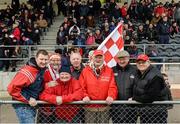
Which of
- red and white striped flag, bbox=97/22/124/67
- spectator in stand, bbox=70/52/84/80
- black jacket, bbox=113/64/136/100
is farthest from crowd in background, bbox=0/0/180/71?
black jacket, bbox=113/64/136/100

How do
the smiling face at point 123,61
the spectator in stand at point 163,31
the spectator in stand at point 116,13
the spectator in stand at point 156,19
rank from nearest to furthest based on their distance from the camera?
the smiling face at point 123,61 → the spectator in stand at point 163,31 → the spectator in stand at point 156,19 → the spectator in stand at point 116,13

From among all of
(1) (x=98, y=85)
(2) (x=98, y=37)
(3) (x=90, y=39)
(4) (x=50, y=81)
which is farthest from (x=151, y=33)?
(4) (x=50, y=81)

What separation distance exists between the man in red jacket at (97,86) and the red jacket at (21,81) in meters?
0.72

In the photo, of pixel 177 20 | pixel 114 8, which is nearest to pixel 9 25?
pixel 114 8

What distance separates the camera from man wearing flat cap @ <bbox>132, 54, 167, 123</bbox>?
6742 millimetres

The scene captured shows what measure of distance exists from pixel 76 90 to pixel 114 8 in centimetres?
1890

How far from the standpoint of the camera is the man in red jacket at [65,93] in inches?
271

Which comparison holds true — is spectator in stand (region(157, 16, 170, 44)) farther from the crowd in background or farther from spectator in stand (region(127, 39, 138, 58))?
spectator in stand (region(127, 39, 138, 58))

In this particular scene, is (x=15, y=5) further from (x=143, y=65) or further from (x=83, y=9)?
(x=143, y=65)

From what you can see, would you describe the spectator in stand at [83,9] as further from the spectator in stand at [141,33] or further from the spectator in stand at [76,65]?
the spectator in stand at [76,65]

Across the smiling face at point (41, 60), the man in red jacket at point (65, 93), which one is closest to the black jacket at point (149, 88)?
the man in red jacket at point (65, 93)

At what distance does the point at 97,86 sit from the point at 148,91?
785 mm

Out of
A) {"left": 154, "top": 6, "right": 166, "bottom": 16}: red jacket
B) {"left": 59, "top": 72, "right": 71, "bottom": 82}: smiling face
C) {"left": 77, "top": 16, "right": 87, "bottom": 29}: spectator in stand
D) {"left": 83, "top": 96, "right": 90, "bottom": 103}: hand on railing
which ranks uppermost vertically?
{"left": 154, "top": 6, "right": 166, "bottom": 16}: red jacket

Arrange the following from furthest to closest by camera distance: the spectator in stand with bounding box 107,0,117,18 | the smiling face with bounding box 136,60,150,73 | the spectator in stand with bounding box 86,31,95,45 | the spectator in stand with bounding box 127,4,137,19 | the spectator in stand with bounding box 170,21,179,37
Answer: the spectator in stand with bounding box 127,4,137,19 < the spectator in stand with bounding box 107,0,117,18 < the spectator in stand with bounding box 170,21,179,37 < the spectator in stand with bounding box 86,31,95,45 < the smiling face with bounding box 136,60,150,73
